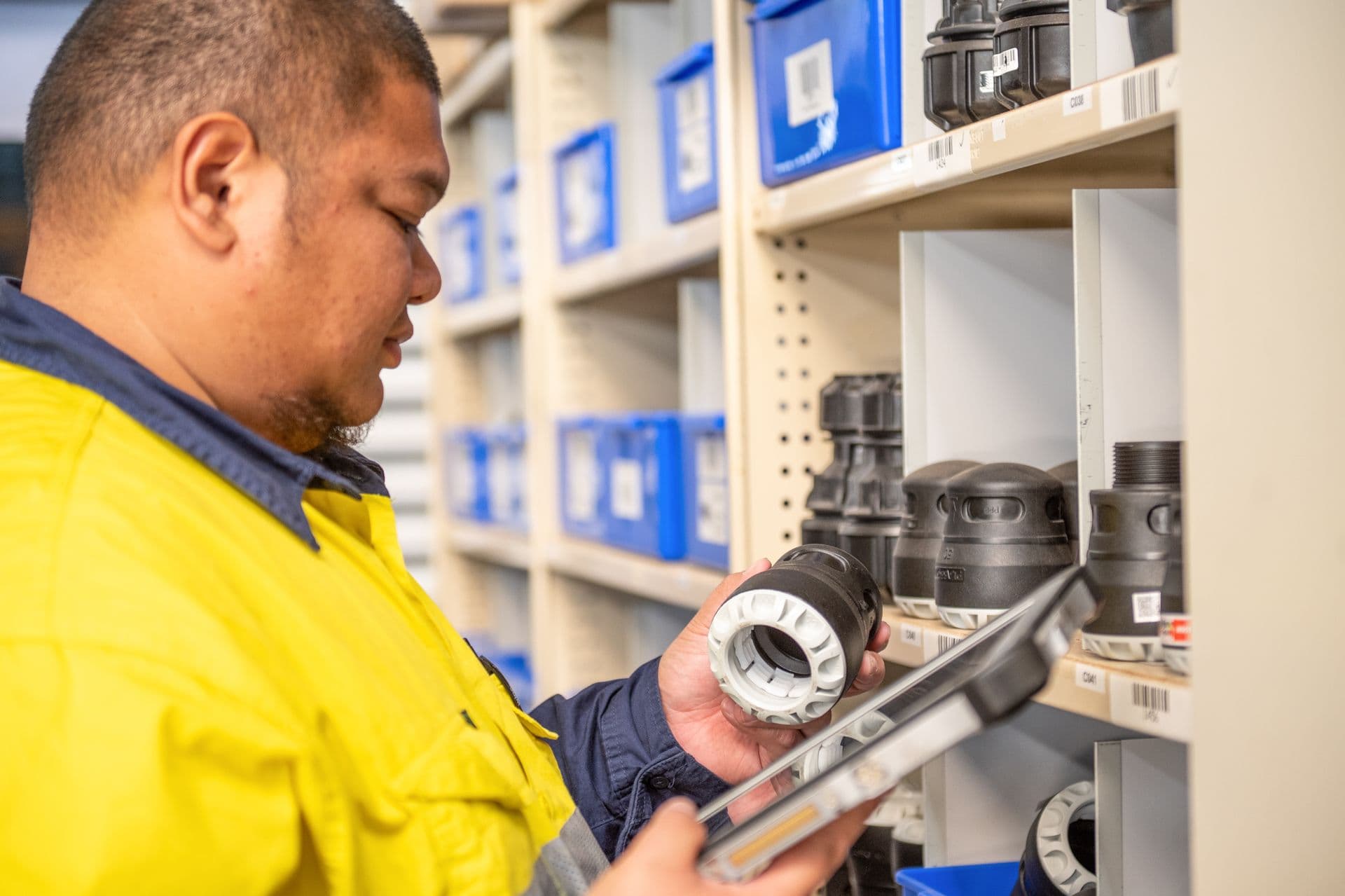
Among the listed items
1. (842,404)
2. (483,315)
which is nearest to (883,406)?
(842,404)

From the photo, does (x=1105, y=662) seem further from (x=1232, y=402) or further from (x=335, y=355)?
(x=335, y=355)

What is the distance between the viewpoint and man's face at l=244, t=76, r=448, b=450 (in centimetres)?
106

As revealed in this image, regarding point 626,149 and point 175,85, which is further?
point 626,149

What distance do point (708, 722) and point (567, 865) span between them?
0.34 metres

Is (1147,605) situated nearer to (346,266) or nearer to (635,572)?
(346,266)

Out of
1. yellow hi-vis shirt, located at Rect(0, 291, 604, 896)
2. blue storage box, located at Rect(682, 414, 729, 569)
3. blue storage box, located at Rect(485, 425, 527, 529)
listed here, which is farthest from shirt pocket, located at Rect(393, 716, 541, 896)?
blue storage box, located at Rect(485, 425, 527, 529)

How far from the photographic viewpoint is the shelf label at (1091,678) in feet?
3.44

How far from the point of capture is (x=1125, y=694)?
1.02 meters

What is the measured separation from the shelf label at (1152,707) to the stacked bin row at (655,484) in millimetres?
1011

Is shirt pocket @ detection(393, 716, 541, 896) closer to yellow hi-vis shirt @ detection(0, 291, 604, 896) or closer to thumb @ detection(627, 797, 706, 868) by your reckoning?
yellow hi-vis shirt @ detection(0, 291, 604, 896)

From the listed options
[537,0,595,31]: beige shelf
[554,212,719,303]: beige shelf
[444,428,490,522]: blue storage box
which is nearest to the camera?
[554,212,719,303]: beige shelf

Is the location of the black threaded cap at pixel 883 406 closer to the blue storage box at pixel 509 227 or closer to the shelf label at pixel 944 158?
the shelf label at pixel 944 158

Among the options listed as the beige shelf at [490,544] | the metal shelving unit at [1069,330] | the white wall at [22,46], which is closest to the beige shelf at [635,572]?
the metal shelving unit at [1069,330]

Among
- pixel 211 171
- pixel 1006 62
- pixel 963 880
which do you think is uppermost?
pixel 1006 62
